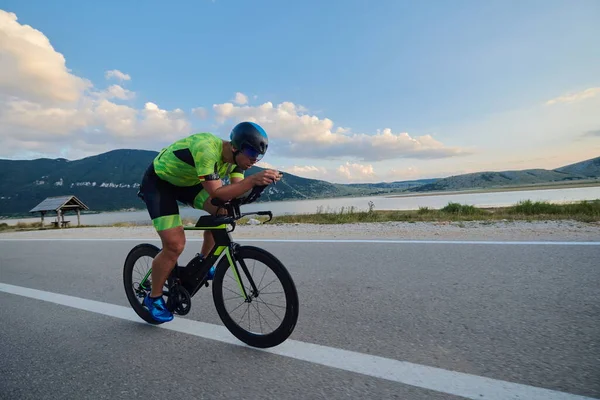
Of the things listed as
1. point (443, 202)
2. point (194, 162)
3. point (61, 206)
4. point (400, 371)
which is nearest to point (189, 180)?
point (194, 162)

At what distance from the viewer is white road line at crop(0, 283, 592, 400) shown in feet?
5.02

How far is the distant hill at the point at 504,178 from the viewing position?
150125mm

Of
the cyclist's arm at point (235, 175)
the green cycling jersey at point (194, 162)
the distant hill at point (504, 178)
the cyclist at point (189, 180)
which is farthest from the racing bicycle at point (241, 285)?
the distant hill at point (504, 178)

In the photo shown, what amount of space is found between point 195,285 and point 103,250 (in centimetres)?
589

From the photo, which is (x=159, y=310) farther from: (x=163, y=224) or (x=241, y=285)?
(x=241, y=285)

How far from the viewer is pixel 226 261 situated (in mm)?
2381

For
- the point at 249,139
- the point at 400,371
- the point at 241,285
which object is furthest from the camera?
the point at 241,285

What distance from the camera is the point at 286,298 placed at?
2154mm

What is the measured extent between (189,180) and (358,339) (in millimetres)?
1890

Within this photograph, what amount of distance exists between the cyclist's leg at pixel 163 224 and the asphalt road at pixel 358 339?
0.49 m

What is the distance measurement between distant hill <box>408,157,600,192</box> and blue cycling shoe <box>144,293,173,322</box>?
154149mm

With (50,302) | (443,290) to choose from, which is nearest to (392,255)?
(443,290)

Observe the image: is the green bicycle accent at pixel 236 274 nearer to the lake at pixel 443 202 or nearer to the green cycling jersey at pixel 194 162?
the green cycling jersey at pixel 194 162

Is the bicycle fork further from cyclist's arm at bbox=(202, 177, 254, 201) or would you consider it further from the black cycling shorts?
the black cycling shorts
